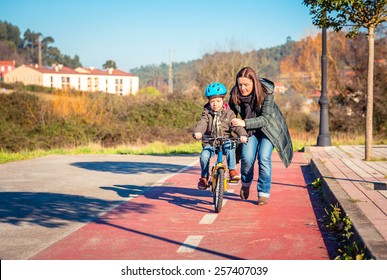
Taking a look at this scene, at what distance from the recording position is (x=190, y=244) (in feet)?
18.9

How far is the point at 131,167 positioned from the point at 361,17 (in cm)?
634

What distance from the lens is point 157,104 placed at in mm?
38250

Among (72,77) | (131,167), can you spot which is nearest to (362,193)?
(131,167)

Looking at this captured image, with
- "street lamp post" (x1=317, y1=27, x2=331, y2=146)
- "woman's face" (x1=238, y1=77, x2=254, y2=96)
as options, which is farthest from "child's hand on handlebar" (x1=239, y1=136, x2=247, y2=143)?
"street lamp post" (x1=317, y1=27, x2=331, y2=146)

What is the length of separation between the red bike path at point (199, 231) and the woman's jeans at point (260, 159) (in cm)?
31

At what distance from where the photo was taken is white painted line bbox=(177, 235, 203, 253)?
5483mm

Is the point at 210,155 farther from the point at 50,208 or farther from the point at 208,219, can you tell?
the point at 50,208

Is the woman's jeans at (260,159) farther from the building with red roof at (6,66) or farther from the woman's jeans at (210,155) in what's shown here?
the building with red roof at (6,66)

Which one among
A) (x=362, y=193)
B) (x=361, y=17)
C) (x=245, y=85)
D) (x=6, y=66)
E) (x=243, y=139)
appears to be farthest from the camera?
(x=6, y=66)

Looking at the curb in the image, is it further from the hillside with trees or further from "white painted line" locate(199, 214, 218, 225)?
the hillside with trees

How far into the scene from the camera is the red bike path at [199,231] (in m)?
5.36
